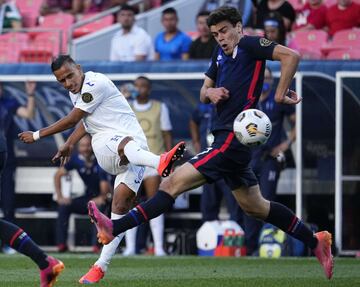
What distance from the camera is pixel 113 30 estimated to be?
18.2m

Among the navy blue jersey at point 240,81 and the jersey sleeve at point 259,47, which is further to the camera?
the navy blue jersey at point 240,81

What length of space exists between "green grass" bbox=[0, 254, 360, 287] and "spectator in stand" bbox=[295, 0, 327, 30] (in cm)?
502

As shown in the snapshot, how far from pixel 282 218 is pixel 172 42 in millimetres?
7658

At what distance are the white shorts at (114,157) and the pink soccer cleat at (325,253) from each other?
1754 millimetres

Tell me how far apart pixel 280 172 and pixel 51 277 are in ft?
22.9

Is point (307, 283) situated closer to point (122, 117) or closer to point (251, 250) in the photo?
point (122, 117)

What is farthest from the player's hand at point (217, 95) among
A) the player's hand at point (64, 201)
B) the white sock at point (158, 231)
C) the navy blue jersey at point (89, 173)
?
the player's hand at point (64, 201)

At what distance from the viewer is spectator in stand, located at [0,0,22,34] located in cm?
1942

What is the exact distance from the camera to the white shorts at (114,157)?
33.6ft

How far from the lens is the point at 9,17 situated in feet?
64.0

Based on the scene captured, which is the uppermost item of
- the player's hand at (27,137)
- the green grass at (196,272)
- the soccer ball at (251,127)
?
the soccer ball at (251,127)

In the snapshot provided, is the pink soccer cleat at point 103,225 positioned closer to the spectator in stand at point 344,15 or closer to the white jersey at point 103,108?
the white jersey at point 103,108

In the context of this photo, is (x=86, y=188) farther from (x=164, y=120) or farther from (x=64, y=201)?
(x=164, y=120)

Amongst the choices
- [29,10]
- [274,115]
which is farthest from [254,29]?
[29,10]
